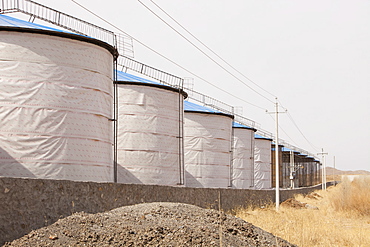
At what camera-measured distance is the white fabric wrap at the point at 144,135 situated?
21219mm

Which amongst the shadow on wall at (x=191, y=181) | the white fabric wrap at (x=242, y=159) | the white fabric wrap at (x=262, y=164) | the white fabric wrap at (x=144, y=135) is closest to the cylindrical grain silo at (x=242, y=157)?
the white fabric wrap at (x=242, y=159)

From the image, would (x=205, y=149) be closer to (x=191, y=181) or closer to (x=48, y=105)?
(x=191, y=181)

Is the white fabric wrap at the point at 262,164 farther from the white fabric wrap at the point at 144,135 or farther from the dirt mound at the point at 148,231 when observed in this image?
the dirt mound at the point at 148,231

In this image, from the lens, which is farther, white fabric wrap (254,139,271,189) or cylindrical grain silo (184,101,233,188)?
white fabric wrap (254,139,271,189)

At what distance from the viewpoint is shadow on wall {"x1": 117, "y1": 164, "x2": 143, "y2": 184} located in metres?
20.9

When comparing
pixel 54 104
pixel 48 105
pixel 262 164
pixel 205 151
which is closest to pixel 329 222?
pixel 205 151

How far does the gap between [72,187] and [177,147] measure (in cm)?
1178

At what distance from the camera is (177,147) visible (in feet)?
75.4

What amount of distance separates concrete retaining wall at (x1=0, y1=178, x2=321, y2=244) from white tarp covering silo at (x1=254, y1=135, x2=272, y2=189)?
89.8 feet

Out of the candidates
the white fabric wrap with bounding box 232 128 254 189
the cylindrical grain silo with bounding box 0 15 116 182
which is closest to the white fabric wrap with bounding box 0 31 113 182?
the cylindrical grain silo with bounding box 0 15 116 182

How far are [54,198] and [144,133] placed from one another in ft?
36.1

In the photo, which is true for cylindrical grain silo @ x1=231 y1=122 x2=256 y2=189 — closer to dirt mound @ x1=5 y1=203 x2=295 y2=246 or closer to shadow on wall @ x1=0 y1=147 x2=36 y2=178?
shadow on wall @ x1=0 y1=147 x2=36 y2=178

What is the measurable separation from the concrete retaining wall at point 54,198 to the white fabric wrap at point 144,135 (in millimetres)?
4526

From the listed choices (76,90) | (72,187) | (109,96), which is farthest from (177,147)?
(72,187)
